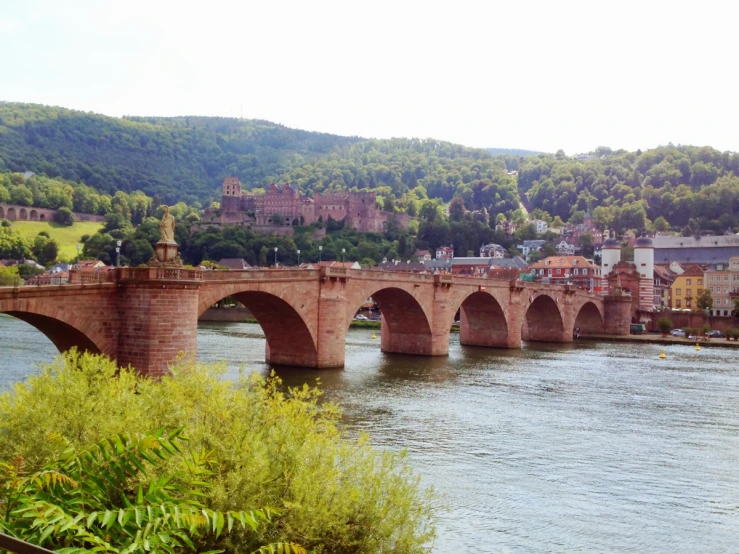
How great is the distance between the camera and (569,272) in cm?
13250

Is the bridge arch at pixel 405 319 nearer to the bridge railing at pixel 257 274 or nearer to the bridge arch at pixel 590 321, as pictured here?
the bridge railing at pixel 257 274

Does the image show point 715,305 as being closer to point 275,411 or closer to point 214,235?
point 214,235

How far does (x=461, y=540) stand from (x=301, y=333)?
29.3 m

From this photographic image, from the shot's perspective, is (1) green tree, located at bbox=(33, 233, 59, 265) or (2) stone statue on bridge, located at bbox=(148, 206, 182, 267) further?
(1) green tree, located at bbox=(33, 233, 59, 265)

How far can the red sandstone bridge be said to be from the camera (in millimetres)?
31625

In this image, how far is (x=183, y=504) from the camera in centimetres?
963

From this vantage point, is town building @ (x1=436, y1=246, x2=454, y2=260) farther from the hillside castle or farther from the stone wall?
the stone wall

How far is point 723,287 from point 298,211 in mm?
101272

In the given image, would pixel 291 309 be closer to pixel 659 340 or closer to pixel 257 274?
pixel 257 274

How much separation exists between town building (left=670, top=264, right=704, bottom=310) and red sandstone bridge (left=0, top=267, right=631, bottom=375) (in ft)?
122

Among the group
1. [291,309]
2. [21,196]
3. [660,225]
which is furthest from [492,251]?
[291,309]

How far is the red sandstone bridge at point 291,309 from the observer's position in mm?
31625

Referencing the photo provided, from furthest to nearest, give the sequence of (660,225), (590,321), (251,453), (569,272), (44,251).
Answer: (660,225), (44,251), (569,272), (590,321), (251,453)

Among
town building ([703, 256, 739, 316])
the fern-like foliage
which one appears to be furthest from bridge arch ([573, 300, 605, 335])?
the fern-like foliage
